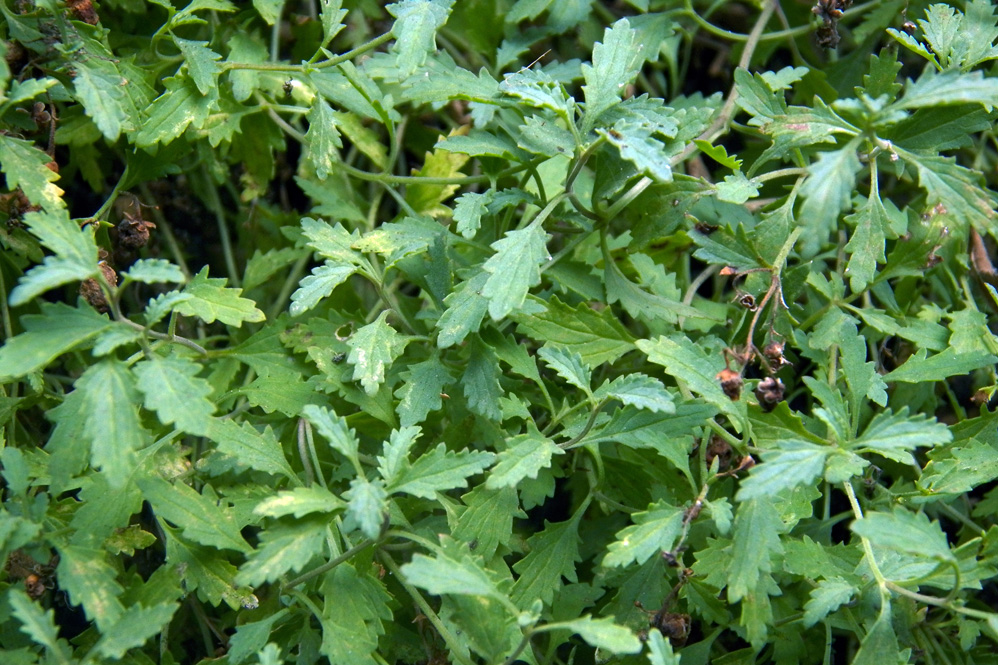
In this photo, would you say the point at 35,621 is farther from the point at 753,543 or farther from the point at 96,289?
the point at 753,543

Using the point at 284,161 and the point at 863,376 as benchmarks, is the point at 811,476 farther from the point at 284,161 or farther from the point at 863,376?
the point at 284,161

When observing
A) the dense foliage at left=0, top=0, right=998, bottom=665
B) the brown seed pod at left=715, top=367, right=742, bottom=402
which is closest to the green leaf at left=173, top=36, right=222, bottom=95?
the dense foliage at left=0, top=0, right=998, bottom=665

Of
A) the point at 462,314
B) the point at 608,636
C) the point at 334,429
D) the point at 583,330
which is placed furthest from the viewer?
the point at 583,330

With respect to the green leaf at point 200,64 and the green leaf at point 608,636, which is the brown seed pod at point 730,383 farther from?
the green leaf at point 200,64

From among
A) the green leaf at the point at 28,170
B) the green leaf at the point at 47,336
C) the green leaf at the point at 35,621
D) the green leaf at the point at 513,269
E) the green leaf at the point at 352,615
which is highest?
the green leaf at the point at 28,170

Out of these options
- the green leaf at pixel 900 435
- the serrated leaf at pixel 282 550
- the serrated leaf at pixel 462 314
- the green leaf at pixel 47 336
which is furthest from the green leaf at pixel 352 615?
the green leaf at pixel 900 435

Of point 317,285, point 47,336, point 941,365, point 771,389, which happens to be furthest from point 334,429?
point 941,365

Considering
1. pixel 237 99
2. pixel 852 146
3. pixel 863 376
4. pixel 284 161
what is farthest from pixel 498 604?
pixel 284 161

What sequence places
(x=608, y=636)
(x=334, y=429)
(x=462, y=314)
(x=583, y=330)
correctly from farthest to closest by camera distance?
(x=583, y=330) → (x=462, y=314) → (x=334, y=429) → (x=608, y=636)
